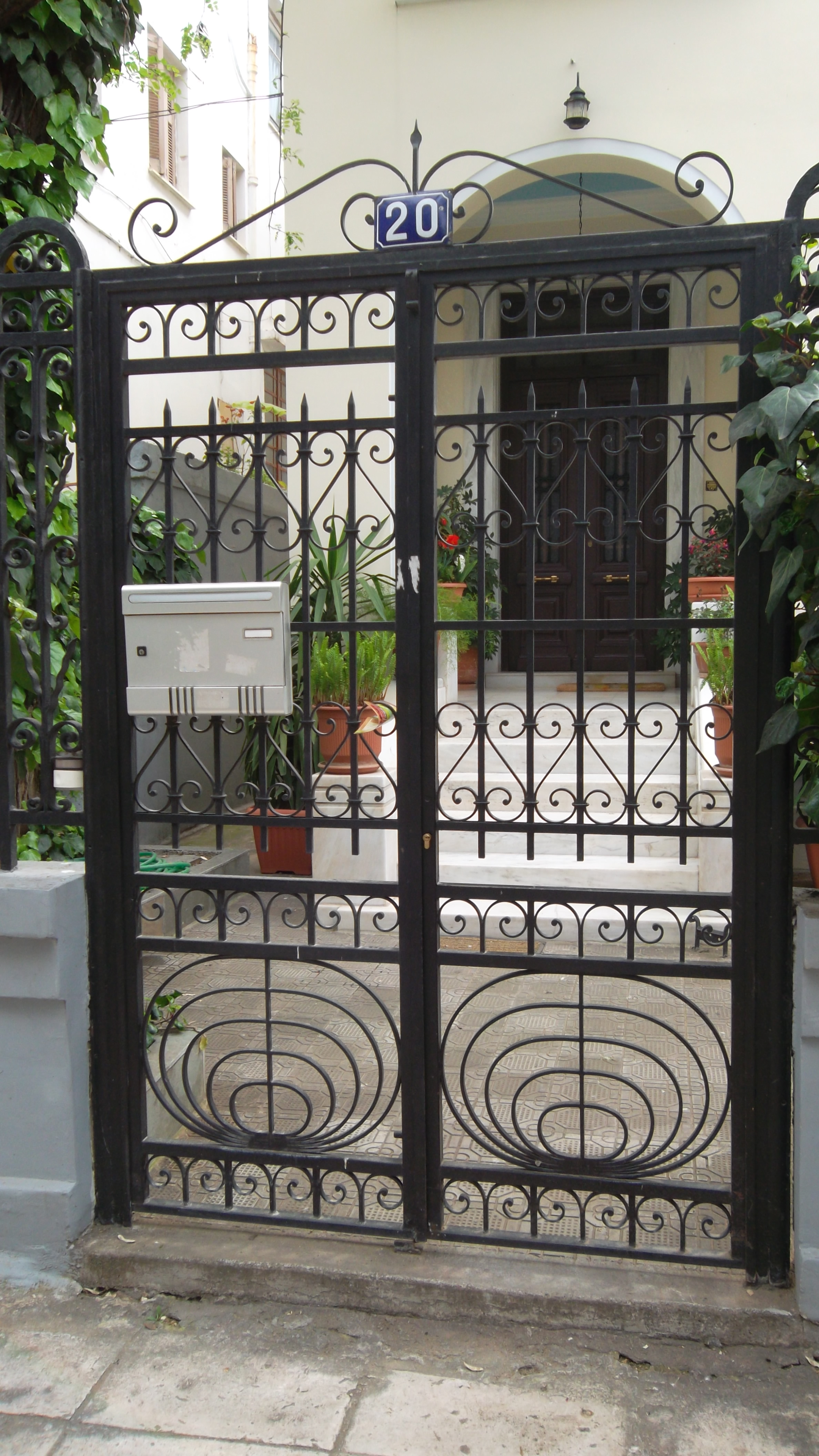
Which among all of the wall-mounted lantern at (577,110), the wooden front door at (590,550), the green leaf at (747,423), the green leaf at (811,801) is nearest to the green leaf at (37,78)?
the green leaf at (747,423)

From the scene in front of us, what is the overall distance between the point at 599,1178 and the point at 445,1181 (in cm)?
42

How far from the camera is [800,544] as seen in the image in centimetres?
262

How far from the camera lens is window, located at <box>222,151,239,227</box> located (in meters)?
14.0

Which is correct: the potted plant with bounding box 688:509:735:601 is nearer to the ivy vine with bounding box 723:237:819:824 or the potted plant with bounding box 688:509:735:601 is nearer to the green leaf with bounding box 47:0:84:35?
the ivy vine with bounding box 723:237:819:824

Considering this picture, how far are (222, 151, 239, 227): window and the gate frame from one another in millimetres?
12310

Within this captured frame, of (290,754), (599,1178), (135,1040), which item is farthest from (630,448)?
(290,754)

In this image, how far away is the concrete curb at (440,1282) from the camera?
277 centimetres

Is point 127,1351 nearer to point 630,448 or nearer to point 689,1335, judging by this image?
point 689,1335

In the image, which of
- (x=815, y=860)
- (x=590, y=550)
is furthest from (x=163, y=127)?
(x=815, y=860)

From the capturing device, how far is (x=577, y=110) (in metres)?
8.35

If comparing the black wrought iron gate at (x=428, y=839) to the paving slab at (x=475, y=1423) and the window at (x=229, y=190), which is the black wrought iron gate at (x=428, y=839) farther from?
the window at (x=229, y=190)

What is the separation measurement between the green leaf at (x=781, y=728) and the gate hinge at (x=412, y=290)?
1.39 meters

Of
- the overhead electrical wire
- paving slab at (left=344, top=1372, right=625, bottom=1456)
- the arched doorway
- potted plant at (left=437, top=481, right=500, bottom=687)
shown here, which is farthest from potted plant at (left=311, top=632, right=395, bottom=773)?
the overhead electrical wire

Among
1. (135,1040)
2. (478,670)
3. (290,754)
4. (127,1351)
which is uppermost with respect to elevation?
(478,670)
